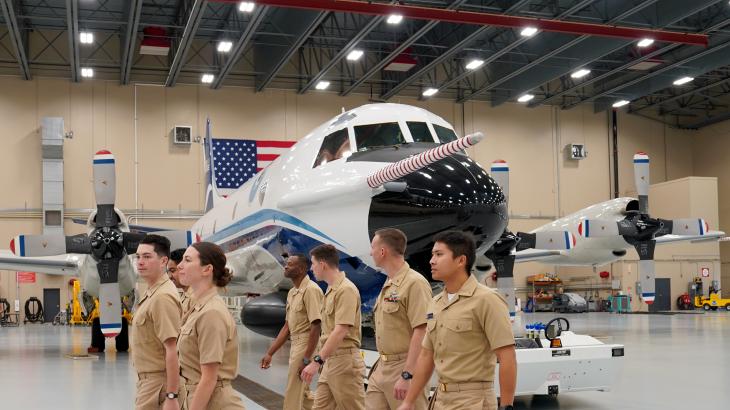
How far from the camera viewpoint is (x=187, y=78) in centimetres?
3173

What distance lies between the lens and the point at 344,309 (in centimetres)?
627

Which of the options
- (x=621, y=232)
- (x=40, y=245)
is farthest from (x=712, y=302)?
(x=40, y=245)

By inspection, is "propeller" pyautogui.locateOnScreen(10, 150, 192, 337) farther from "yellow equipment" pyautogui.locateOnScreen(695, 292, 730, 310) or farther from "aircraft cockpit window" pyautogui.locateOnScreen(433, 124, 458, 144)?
"yellow equipment" pyautogui.locateOnScreen(695, 292, 730, 310)

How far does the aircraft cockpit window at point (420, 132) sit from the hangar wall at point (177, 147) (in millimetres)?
21845

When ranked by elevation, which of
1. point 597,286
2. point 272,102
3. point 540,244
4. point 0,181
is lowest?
point 597,286

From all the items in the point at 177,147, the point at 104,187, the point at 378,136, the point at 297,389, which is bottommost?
the point at 297,389

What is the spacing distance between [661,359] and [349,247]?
696cm

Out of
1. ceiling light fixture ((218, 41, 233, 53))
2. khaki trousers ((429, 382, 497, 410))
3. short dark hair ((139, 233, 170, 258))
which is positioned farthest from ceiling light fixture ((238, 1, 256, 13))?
khaki trousers ((429, 382, 497, 410))

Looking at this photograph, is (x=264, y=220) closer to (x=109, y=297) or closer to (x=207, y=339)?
(x=109, y=297)

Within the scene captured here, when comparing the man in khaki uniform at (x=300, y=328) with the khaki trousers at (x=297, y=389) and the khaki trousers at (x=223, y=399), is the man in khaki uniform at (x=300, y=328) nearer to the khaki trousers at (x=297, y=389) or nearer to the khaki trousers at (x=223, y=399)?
the khaki trousers at (x=297, y=389)

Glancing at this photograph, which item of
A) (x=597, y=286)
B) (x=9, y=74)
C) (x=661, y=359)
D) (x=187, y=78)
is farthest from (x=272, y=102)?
(x=661, y=359)

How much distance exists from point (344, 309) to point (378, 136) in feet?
15.5

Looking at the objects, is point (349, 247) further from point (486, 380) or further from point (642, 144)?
Answer: point (642, 144)

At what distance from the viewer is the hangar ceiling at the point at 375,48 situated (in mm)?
24422
